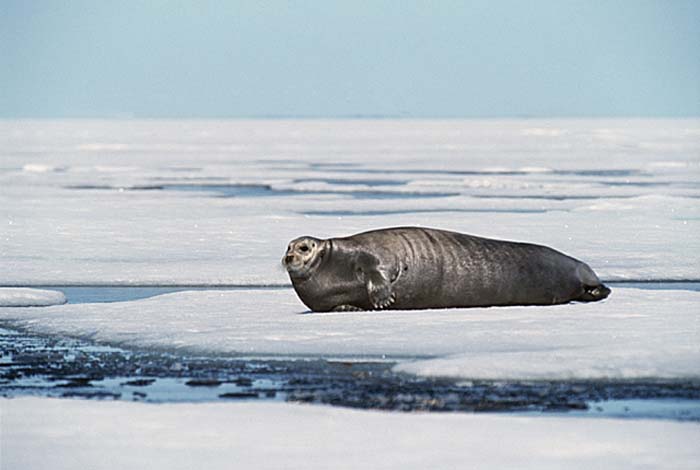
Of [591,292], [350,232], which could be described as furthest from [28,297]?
[350,232]

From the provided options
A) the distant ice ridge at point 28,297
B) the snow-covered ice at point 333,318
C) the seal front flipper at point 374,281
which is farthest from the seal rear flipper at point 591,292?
the distant ice ridge at point 28,297

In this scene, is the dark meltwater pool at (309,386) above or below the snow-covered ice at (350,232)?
below

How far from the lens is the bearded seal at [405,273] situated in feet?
28.0

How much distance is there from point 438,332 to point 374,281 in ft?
3.68

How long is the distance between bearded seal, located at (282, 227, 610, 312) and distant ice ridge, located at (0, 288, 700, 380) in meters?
0.21

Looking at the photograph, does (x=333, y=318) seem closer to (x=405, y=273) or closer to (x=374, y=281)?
(x=374, y=281)

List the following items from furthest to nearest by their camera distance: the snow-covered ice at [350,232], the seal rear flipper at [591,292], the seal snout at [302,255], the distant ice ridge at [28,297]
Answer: the distant ice ridge at [28,297] → the seal rear flipper at [591,292] → the seal snout at [302,255] → the snow-covered ice at [350,232]

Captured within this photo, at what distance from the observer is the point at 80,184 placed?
2605 cm

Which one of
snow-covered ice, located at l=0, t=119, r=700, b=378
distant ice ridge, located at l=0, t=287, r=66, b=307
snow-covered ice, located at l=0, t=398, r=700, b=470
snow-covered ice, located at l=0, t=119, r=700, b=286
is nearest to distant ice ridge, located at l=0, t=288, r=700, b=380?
snow-covered ice, located at l=0, t=119, r=700, b=378

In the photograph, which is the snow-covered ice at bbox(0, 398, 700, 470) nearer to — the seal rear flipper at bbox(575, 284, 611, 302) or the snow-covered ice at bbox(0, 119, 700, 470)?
the snow-covered ice at bbox(0, 119, 700, 470)

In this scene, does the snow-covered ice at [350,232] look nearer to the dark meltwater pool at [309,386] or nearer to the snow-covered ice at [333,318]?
the snow-covered ice at [333,318]

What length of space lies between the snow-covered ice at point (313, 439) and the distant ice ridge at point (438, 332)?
100 cm

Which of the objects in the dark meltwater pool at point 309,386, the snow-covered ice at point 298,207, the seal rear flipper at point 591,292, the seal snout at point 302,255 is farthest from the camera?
the snow-covered ice at point 298,207

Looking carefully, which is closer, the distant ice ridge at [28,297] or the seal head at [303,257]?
the seal head at [303,257]
